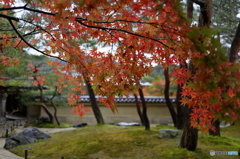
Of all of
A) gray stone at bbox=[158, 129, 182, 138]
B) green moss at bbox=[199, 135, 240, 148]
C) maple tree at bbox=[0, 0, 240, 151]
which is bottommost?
green moss at bbox=[199, 135, 240, 148]

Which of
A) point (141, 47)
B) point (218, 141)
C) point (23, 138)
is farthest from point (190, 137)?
point (23, 138)

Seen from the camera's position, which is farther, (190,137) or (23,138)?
(23,138)

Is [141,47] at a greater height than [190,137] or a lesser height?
greater

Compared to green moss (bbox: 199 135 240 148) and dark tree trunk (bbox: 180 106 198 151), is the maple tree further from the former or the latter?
green moss (bbox: 199 135 240 148)

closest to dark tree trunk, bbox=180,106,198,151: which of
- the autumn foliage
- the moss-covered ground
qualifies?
the moss-covered ground

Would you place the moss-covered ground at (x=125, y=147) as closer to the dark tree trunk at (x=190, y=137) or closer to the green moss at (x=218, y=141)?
the green moss at (x=218, y=141)

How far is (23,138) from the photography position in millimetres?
7867

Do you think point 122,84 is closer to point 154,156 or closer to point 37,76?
point 154,156

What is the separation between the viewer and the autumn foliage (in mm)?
2410

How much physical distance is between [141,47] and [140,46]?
30mm

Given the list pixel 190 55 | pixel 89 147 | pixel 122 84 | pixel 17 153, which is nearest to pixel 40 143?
pixel 17 153

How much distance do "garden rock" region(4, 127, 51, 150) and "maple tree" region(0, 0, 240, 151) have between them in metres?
4.18

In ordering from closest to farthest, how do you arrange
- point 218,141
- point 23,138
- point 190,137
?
1. point 190,137
2. point 218,141
3. point 23,138

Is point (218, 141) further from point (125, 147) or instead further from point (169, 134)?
point (125, 147)
